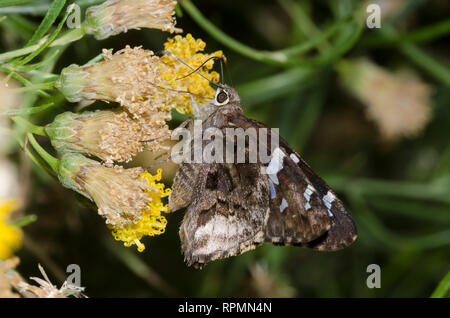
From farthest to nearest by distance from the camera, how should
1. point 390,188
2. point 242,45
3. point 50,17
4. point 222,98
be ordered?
point 390,188 < point 242,45 < point 222,98 < point 50,17

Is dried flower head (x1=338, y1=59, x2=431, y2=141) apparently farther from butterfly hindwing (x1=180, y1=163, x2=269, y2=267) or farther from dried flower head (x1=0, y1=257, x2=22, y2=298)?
A: dried flower head (x1=0, y1=257, x2=22, y2=298)

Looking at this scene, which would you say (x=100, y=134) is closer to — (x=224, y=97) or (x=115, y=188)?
(x=115, y=188)

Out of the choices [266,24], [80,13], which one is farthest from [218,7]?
[80,13]

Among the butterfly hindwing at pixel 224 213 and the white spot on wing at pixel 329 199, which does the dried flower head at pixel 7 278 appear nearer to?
the butterfly hindwing at pixel 224 213

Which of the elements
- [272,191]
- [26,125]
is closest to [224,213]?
[272,191]

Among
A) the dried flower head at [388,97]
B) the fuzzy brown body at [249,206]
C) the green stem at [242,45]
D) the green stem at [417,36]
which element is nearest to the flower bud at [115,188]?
the fuzzy brown body at [249,206]

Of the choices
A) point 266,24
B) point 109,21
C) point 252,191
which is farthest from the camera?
point 266,24

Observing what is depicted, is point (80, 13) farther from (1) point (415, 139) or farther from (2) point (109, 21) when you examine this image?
(1) point (415, 139)
